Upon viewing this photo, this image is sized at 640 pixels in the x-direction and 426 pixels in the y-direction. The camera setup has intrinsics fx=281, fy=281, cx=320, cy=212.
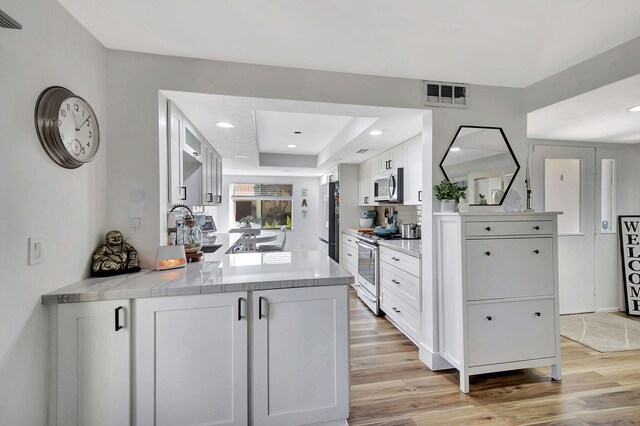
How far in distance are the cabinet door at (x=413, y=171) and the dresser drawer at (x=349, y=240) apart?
4.10ft

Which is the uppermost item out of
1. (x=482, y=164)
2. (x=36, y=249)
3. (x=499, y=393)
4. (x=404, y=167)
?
(x=404, y=167)

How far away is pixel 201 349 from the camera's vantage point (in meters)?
1.48

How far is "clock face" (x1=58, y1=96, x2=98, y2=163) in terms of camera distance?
141 centimetres

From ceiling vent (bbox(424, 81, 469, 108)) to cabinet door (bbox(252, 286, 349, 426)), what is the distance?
1.67 meters

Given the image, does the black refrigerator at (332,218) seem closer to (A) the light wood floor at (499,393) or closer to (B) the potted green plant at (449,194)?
(A) the light wood floor at (499,393)

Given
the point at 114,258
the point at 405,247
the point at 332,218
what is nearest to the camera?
the point at 114,258

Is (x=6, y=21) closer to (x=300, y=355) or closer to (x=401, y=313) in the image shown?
(x=300, y=355)

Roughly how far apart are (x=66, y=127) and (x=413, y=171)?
3.02m

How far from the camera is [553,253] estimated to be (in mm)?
2182

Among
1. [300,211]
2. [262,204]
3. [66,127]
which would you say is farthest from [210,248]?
[300,211]

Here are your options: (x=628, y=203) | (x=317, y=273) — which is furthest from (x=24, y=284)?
(x=628, y=203)

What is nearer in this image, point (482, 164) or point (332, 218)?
point (482, 164)

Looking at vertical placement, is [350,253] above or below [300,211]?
below

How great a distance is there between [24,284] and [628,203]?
5706mm
